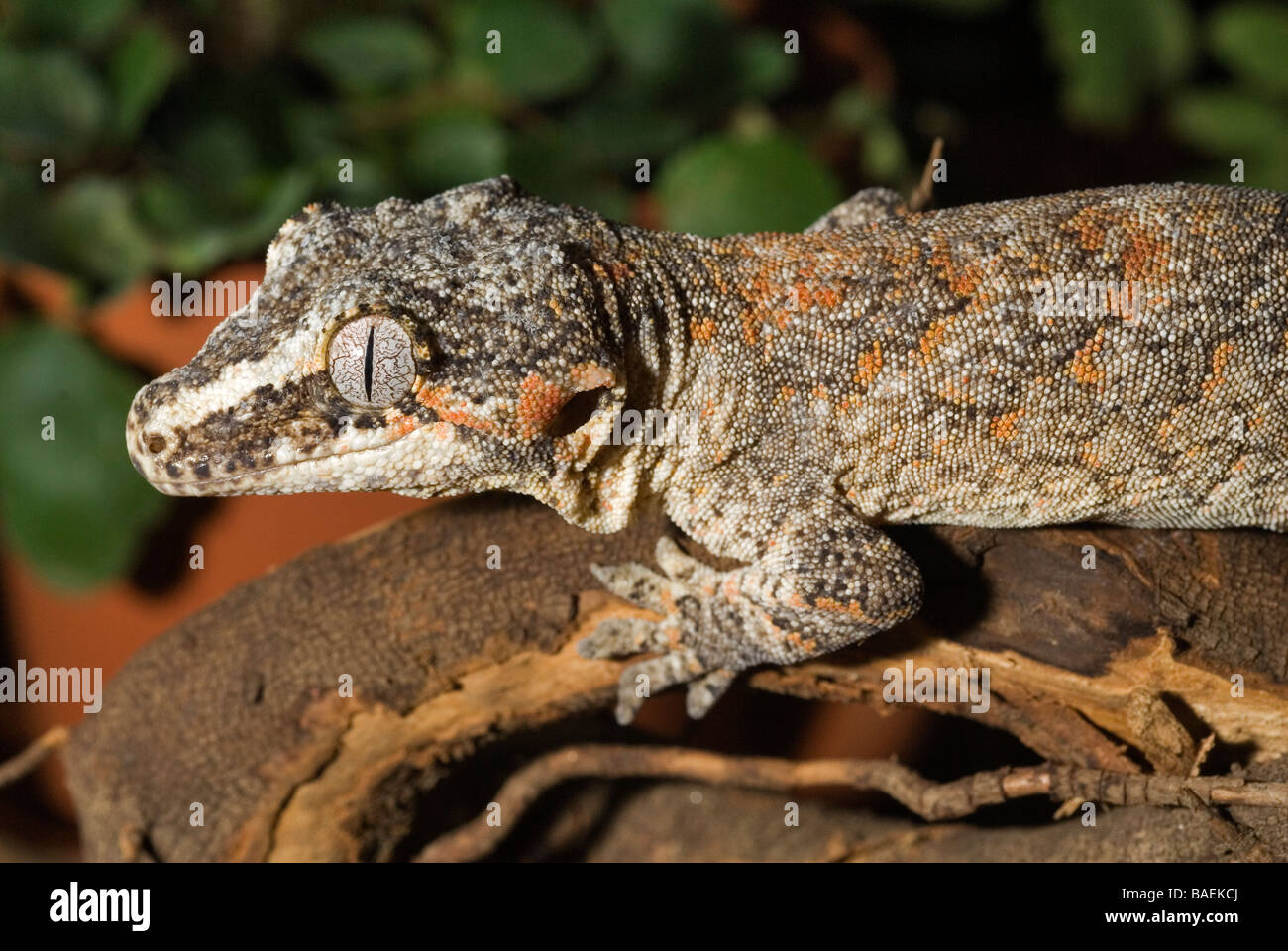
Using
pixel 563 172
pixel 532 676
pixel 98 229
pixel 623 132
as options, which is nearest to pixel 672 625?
pixel 532 676

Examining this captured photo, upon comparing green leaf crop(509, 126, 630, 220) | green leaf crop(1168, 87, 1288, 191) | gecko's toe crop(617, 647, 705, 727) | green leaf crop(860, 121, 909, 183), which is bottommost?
gecko's toe crop(617, 647, 705, 727)

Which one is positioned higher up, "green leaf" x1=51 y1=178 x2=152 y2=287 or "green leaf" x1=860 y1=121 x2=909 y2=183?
"green leaf" x1=860 y1=121 x2=909 y2=183

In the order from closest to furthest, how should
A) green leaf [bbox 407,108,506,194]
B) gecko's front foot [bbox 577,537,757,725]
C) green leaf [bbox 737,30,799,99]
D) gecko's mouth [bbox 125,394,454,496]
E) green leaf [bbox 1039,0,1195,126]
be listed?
gecko's mouth [bbox 125,394,454,496] < gecko's front foot [bbox 577,537,757,725] < green leaf [bbox 407,108,506,194] < green leaf [bbox 737,30,799,99] < green leaf [bbox 1039,0,1195,126]

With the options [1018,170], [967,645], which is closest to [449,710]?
[967,645]

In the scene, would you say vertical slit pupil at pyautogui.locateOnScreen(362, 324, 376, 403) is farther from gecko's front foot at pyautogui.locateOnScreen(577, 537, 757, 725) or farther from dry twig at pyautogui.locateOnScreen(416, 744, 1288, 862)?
dry twig at pyautogui.locateOnScreen(416, 744, 1288, 862)

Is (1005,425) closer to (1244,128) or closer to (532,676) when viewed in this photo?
(532,676)

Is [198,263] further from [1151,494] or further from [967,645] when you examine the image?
[1151,494]

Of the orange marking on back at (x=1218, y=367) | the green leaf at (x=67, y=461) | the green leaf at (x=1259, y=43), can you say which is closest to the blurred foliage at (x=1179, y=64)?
the green leaf at (x=1259, y=43)

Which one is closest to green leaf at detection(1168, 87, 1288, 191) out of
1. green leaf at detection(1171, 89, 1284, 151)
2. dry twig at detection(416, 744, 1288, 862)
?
green leaf at detection(1171, 89, 1284, 151)

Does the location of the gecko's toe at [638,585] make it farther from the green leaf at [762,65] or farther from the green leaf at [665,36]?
the green leaf at [762,65]
